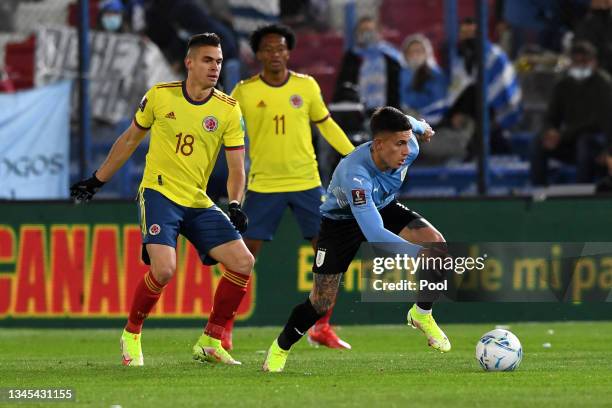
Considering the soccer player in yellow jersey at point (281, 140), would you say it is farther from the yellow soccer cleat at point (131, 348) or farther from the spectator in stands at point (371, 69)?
the spectator in stands at point (371, 69)

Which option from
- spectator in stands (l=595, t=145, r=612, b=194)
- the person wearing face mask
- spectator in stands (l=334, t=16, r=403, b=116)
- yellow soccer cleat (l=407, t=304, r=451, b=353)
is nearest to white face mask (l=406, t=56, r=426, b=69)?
spectator in stands (l=334, t=16, r=403, b=116)

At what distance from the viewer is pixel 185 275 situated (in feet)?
50.2

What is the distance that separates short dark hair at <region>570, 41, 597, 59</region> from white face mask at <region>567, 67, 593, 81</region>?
7.1 inches

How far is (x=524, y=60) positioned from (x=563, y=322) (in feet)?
11.4

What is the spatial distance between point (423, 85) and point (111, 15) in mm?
3905

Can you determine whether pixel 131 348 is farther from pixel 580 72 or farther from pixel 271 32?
pixel 580 72

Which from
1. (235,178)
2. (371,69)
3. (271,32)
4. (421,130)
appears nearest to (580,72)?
(371,69)

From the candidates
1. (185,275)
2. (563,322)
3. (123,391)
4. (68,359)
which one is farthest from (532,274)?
(123,391)

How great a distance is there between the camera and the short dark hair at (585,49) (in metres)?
16.4

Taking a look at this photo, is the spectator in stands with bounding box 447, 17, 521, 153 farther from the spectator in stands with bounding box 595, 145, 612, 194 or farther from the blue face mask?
the blue face mask

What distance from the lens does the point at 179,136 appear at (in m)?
10.3

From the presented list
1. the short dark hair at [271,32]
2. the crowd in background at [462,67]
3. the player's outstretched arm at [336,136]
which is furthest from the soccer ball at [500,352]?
the crowd in background at [462,67]

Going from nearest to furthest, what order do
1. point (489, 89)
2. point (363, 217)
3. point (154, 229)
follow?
point (363, 217)
point (154, 229)
point (489, 89)

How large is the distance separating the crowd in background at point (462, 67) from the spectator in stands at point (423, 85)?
0.5 inches
